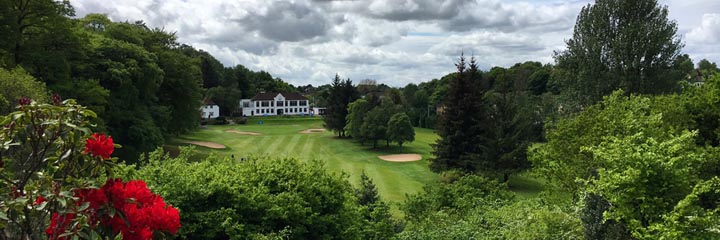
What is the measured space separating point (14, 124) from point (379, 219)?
10.3 meters

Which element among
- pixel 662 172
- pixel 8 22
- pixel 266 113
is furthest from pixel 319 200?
pixel 266 113

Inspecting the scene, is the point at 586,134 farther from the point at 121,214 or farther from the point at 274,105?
the point at 274,105

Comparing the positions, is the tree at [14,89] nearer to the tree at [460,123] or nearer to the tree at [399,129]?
the tree at [460,123]

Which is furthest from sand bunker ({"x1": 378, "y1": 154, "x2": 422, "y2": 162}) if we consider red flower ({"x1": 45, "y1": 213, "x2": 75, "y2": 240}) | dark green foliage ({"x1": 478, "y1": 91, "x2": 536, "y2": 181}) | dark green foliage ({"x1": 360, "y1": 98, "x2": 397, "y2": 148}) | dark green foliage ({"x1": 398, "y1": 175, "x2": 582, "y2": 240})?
red flower ({"x1": 45, "y1": 213, "x2": 75, "y2": 240})

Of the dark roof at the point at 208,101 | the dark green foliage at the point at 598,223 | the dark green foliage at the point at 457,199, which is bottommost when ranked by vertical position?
the dark green foliage at the point at 457,199

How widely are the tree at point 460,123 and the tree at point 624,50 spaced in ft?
19.9

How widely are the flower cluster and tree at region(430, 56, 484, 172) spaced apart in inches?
994

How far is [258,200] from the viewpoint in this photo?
30.7 feet

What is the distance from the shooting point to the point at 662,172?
854 cm

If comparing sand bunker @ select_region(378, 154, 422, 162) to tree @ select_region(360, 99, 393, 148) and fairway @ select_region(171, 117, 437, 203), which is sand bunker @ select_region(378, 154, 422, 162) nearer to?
fairway @ select_region(171, 117, 437, 203)

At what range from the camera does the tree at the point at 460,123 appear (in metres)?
27.5

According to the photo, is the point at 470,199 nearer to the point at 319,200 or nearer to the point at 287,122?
the point at 319,200

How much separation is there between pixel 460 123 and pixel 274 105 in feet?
250

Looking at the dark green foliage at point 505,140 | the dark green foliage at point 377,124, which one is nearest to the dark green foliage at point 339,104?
the dark green foliage at point 377,124
